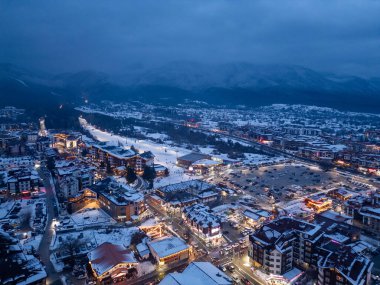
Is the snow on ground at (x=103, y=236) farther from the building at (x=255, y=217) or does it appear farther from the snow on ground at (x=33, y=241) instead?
the building at (x=255, y=217)

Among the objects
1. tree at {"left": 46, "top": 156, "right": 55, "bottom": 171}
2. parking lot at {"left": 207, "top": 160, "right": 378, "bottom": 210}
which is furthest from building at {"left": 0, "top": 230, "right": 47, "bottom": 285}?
tree at {"left": 46, "top": 156, "right": 55, "bottom": 171}

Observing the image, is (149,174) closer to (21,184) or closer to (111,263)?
(21,184)

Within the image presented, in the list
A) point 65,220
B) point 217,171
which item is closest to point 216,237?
point 65,220

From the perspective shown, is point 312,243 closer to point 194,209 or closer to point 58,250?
point 194,209

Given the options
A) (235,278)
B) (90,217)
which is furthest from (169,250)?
(90,217)

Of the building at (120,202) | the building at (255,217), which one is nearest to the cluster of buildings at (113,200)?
the building at (120,202)

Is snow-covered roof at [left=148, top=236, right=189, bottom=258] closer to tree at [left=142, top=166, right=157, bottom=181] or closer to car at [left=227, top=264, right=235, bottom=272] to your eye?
car at [left=227, top=264, right=235, bottom=272]
